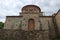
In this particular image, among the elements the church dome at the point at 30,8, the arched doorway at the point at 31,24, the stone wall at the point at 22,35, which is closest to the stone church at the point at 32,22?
the arched doorway at the point at 31,24

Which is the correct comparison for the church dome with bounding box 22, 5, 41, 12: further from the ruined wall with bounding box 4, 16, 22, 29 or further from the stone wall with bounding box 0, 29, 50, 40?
the stone wall with bounding box 0, 29, 50, 40

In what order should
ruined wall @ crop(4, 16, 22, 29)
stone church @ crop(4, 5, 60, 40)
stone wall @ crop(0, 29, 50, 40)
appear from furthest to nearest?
ruined wall @ crop(4, 16, 22, 29) < stone church @ crop(4, 5, 60, 40) < stone wall @ crop(0, 29, 50, 40)

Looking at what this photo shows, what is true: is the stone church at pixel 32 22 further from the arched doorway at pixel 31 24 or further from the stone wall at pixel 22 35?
the stone wall at pixel 22 35

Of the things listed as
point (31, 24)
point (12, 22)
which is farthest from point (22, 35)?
point (12, 22)

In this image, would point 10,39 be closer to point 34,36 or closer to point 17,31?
point 17,31

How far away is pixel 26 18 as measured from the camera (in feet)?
95.5

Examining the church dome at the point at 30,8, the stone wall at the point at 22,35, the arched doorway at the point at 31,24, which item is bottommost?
the stone wall at the point at 22,35

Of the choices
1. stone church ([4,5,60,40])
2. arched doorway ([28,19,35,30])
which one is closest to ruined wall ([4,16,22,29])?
stone church ([4,5,60,40])

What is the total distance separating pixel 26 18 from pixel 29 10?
13.7 ft

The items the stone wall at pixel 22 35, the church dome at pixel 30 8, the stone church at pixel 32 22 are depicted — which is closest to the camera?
the stone wall at pixel 22 35

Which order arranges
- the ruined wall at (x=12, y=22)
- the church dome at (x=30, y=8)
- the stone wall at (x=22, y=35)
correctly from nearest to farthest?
the stone wall at (x=22, y=35)
the ruined wall at (x=12, y=22)
the church dome at (x=30, y=8)

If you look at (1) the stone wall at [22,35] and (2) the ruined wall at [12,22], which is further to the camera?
(2) the ruined wall at [12,22]

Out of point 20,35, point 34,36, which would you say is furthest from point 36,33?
point 20,35

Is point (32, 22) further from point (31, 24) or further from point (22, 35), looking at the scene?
point (22, 35)
